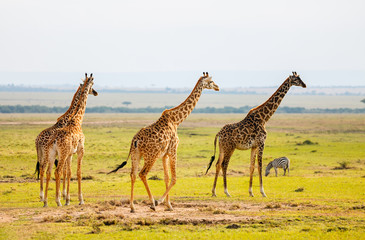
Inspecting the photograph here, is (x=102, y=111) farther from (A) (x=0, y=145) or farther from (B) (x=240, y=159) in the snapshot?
(B) (x=240, y=159)

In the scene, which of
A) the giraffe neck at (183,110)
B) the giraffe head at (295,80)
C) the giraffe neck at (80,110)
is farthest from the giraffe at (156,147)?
the giraffe head at (295,80)

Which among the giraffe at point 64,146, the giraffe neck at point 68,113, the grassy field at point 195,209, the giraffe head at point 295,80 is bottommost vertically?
the grassy field at point 195,209

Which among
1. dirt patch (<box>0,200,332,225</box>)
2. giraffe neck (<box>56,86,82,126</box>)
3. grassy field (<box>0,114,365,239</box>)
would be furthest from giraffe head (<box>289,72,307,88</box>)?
giraffe neck (<box>56,86,82,126</box>)

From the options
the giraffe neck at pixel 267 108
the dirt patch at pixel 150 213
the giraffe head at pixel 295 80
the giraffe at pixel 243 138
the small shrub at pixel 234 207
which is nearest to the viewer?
the dirt patch at pixel 150 213

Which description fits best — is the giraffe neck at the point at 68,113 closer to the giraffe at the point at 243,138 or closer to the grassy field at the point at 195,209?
the grassy field at the point at 195,209

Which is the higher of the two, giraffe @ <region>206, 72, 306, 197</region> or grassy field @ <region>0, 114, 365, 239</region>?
giraffe @ <region>206, 72, 306, 197</region>

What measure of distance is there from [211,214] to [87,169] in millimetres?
12598

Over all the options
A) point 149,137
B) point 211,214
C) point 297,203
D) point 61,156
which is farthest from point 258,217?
point 61,156

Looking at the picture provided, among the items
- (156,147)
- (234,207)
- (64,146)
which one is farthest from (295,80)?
(64,146)

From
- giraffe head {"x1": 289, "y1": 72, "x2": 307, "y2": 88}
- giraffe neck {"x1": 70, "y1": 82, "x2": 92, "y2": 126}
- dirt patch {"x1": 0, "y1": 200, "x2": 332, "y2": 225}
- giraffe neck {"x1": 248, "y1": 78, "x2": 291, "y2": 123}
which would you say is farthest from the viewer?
giraffe head {"x1": 289, "y1": 72, "x2": 307, "y2": 88}

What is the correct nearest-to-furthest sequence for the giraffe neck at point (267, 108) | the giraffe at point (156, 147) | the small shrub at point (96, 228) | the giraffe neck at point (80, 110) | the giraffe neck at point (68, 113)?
the small shrub at point (96, 228) → the giraffe at point (156, 147) → the giraffe neck at point (80, 110) → the giraffe neck at point (68, 113) → the giraffe neck at point (267, 108)

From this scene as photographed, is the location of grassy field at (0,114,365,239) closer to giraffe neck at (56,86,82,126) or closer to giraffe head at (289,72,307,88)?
giraffe neck at (56,86,82,126)

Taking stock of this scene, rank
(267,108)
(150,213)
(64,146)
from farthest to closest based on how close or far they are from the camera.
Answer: (267,108) < (64,146) < (150,213)

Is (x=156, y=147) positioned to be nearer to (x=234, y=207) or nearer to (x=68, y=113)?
(x=234, y=207)
